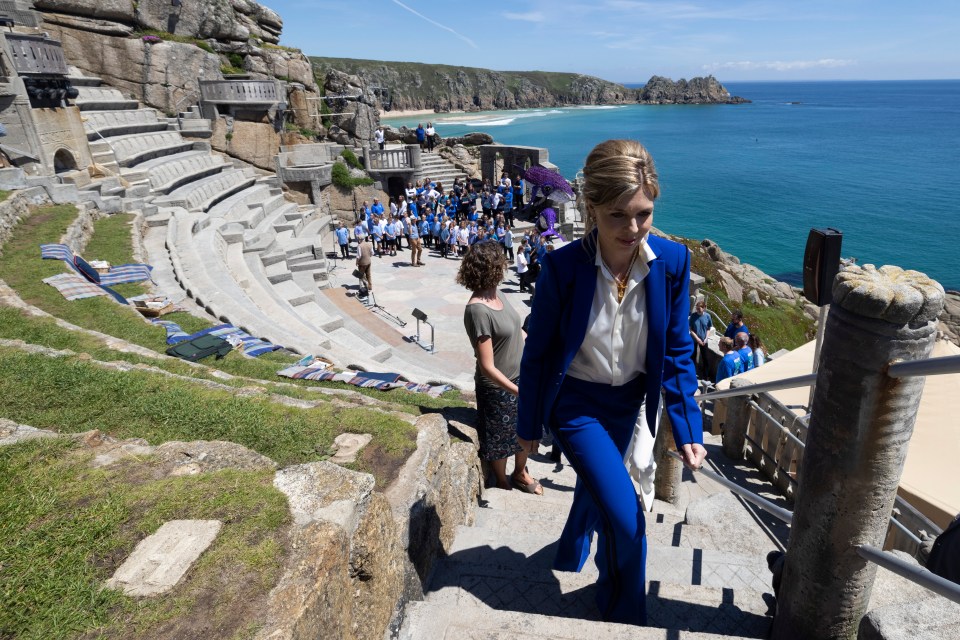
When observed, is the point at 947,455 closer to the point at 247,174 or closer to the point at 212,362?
the point at 212,362

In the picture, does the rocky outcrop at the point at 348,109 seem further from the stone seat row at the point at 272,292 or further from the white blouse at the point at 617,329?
the white blouse at the point at 617,329

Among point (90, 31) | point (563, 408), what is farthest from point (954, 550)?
point (90, 31)

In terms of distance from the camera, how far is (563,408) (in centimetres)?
257

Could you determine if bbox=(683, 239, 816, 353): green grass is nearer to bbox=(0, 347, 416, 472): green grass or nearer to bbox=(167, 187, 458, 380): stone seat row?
bbox=(167, 187, 458, 380): stone seat row

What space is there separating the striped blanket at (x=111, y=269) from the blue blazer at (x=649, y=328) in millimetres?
9312

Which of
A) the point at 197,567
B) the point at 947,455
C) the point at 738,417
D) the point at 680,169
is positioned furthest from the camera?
the point at 680,169

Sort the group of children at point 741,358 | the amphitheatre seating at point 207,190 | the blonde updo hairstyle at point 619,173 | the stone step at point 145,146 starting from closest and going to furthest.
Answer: the blonde updo hairstyle at point 619,173, the group of children at point 741,358, the amphitheatre seating at point 207,190, the stone step at point 145,146

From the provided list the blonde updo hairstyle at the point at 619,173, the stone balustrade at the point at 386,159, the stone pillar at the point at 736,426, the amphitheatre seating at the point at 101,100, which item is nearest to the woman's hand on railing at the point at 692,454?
the blonde updo hairstyle at the point at 619,173

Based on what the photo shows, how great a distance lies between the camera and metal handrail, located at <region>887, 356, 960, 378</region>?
5.09ft

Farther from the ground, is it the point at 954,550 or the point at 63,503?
the point at 63,503

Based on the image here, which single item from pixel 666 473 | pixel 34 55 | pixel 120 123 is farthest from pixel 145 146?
pixel 666 473

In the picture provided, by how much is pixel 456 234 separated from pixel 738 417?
12999mm

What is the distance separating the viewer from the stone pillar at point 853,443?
1774mm

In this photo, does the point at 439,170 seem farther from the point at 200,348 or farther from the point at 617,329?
the point at 617,329
